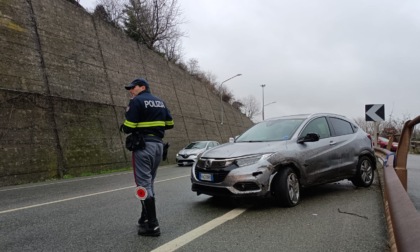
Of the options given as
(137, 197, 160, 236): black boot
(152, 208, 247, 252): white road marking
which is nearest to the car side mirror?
(152, 208, 247, 252): white road marking

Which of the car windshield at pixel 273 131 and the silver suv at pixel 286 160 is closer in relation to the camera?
the silver suv at pixel 286 160

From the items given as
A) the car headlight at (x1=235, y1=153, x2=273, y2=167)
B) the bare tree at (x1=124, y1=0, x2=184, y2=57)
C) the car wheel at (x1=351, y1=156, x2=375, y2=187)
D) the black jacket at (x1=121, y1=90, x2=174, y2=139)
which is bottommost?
the car wheel at (x1=351, y1=156, x2=375, y2=187)

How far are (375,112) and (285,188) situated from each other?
10.8 metres

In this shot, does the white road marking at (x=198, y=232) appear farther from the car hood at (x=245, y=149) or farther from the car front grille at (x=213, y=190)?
the car hood at (x=245, y=149)

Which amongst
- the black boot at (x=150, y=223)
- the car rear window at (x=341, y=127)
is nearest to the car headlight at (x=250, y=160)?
the black boot at (x=150, y=223)

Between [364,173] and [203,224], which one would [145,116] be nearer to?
[203,224]

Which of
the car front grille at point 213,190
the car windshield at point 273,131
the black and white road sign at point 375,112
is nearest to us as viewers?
the car front grille at point 213,190

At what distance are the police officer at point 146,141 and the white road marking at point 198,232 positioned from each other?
37 cm

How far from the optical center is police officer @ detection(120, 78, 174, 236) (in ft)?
14.5

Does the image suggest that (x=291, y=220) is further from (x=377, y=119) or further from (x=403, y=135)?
(x=377, y=119)

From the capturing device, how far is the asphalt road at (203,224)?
4031mm

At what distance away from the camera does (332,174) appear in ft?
22.7

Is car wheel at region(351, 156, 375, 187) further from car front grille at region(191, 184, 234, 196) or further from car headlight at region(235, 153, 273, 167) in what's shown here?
car front grille at region(191, 184, 234, 196)

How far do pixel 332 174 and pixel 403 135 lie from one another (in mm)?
1919
